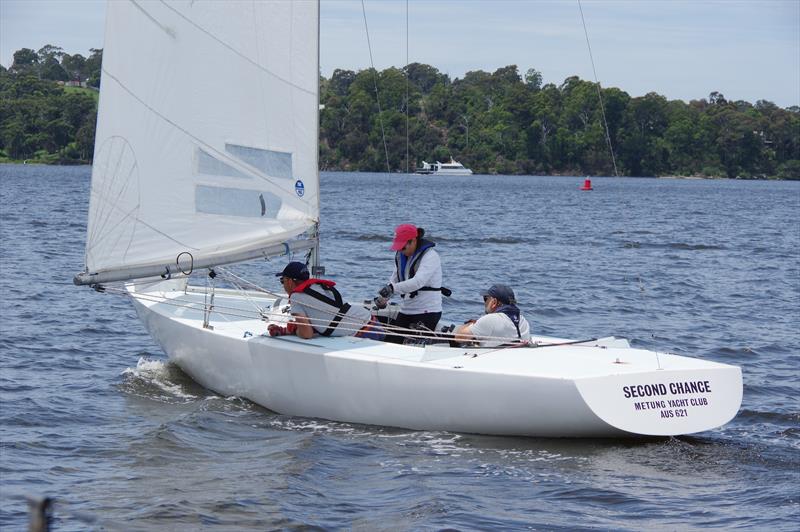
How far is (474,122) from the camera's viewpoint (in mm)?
125188

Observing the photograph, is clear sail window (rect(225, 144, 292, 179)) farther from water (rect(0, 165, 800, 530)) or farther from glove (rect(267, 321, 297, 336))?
water (rect(0, 165, 800, 530))

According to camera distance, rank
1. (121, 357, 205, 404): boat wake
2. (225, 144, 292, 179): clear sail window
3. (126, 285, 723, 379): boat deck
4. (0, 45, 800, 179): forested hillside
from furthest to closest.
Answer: (0, 45, 800, 179): forested hillside → (121, 357, 205, 404): boat wake → (225, 144, 292, 179): clear sail window → (126, 285, 723, 379): boat deck

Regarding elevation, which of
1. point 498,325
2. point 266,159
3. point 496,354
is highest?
point 266,159

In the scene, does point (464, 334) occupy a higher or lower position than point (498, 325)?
lower

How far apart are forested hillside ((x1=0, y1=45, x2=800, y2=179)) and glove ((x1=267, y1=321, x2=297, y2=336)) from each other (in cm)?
9328

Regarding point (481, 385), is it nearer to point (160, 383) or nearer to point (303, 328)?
point (303, 328)

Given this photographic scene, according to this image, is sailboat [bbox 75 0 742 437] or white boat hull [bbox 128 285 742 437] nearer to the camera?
white boat hull [bbox 128 285 742 437]

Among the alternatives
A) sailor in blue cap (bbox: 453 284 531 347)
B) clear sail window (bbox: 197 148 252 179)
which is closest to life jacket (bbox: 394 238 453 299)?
sailor in blue cap (bbox: 453 284 531 347)

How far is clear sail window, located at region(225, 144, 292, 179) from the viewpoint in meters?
10.1

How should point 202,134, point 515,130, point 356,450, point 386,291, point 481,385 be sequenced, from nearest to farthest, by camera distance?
point 481,385
point 356,450
point 386,291
point 202,134
point 515,130

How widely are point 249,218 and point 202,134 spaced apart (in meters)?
0.83

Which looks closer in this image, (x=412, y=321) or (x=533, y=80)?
(x=412, y=321)

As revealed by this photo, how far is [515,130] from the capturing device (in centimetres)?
12662

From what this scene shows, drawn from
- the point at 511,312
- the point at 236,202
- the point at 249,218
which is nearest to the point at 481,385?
the point at 511,312
